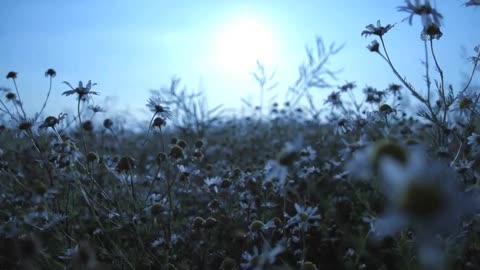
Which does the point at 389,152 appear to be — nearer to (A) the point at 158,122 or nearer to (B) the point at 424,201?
(B) the point at 424,201

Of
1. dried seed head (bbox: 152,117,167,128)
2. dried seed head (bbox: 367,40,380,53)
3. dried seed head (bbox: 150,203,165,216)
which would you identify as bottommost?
dried seed head (bbox: 150,203,165,216)

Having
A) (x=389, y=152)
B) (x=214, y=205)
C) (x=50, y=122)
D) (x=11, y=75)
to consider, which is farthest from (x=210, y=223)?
(x=11, y=75)

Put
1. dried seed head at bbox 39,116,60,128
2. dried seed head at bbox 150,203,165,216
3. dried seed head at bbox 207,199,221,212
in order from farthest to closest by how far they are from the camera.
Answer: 1. dried seed head at bbox 207,199,221,212
2. dried seed head at bbox 39,116,60,128
3. dried seed head at bbox 150,203,165,216

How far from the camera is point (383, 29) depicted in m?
2.72

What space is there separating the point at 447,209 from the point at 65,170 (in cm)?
281

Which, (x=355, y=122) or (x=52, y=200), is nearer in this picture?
(x=52, y=200)

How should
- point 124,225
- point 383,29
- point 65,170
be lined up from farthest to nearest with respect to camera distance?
point 65,170
point 383,29
point 124,225

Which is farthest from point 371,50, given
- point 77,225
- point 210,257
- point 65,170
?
point 77,225

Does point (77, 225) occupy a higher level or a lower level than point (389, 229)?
lower

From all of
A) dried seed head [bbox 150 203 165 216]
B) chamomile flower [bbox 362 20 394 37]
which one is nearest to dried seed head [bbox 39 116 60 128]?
dried seed head [bbox 150 203 165 216]

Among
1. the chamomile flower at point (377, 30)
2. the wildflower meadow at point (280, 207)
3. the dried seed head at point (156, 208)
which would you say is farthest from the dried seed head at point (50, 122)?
the chamomile flower at point (377, 30)

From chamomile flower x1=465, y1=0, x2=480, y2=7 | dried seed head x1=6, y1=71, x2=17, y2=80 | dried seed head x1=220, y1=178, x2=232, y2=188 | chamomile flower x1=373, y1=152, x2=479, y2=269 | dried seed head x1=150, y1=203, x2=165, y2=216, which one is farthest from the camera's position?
dried seed head x1=6, y1=71, x2=17, y2=80

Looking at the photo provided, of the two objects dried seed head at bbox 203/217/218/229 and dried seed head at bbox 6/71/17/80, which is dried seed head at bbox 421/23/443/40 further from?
dried seed head at bbox 6/71/17/80

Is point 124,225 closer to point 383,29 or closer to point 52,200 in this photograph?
point 52,200
